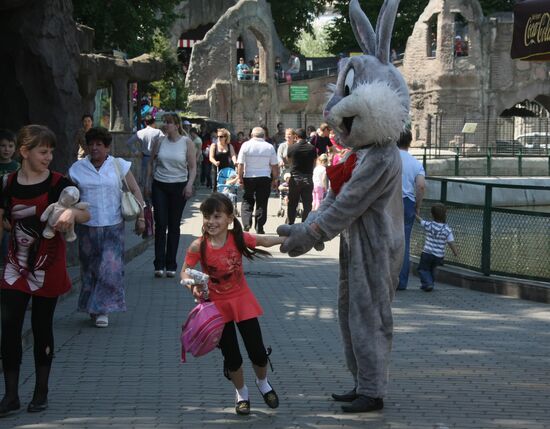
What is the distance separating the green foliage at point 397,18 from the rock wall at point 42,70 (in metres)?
52.5

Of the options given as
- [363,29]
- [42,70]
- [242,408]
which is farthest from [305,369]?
[42,70]

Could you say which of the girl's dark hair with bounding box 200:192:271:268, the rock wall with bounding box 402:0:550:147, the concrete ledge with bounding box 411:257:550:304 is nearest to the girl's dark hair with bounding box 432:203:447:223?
the concrete ledge with bounding box 411:257:550:304

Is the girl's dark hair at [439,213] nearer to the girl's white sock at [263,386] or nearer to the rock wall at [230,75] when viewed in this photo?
the girl's white sock at [263,386]

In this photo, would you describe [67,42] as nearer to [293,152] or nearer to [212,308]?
[293,152]

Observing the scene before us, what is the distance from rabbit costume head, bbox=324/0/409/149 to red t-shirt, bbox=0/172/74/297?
1758 millimetres

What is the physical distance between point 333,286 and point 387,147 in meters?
6.47

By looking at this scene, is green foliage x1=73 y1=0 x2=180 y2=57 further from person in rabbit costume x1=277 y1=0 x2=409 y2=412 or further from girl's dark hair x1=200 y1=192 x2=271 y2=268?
girl's dark hair x1=200 y1=192 x2=271 y2=268

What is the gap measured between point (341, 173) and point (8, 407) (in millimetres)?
2354

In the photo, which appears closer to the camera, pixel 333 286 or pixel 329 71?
pixel 333 286

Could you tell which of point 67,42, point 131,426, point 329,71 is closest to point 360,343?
point 131,426

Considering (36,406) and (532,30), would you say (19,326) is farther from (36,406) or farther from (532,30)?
(532,30)

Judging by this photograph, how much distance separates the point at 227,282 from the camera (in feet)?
22.1

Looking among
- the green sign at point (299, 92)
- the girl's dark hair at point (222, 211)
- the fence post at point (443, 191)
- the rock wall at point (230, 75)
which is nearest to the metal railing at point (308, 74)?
the green sign at point (299, 92)

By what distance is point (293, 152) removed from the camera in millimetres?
18922
